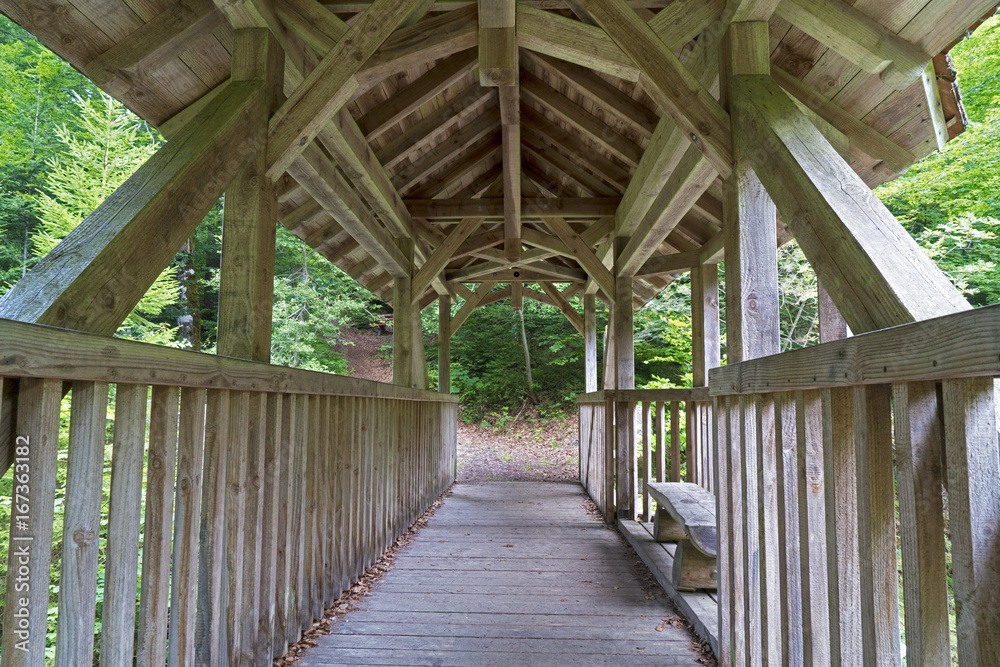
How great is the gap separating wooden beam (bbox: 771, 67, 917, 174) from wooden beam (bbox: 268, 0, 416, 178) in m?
1.89

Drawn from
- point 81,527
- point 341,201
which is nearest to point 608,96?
point 341,201

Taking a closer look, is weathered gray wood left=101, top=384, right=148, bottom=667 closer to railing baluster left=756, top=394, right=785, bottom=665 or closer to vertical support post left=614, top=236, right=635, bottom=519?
railing baluster left=756, top=394, right=785, bottom=665

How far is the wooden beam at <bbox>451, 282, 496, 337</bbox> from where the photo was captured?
8.64 metres

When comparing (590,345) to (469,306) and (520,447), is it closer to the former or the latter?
(469,306)

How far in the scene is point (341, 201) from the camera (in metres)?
3.91

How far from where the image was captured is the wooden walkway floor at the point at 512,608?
259 centimetres

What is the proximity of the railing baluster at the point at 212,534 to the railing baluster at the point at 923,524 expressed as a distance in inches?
79.0

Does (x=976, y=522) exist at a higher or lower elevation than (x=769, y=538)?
higher

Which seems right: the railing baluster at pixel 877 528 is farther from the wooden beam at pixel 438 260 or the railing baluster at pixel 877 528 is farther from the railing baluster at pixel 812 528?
the wooden beam at pixel 438 260

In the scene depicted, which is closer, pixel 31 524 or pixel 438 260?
pixel 31 524

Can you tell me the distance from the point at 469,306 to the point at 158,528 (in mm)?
7276

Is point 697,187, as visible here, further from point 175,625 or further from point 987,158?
point 987,158

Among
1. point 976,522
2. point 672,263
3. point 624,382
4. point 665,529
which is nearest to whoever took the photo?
point 976,522

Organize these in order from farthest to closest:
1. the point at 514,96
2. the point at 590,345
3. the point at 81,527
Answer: the point at 590,345, the point at 514,96, the point at 81,527
